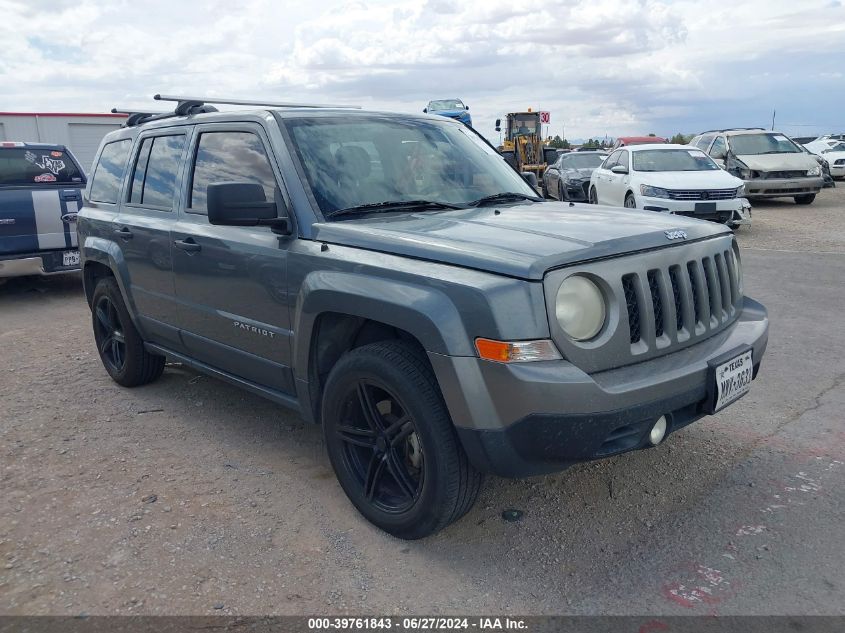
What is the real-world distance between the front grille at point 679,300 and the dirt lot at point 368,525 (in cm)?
87

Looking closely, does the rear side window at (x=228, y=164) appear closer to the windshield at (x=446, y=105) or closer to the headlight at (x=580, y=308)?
the headlight at (x=580, y=308)

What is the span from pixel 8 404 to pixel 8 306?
4209 millimetres

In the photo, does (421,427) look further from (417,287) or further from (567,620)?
(567,620)

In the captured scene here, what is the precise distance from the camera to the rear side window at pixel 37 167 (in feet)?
29.5

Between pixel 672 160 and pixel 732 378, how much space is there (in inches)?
415

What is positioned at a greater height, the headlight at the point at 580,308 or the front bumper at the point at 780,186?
the headlight at the point at 580,308

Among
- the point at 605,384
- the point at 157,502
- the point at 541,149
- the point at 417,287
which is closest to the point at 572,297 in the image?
the point at 605,384

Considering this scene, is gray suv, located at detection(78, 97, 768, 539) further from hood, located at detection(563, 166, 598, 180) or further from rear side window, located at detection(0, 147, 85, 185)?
hood, located at detection(563, 166, 598, 180)

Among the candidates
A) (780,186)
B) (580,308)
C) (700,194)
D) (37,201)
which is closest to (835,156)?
(780,186)

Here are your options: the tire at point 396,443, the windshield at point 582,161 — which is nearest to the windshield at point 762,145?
the windshield at point 582,161

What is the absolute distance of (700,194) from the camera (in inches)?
460

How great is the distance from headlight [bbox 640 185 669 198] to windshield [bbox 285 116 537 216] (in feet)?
26.2

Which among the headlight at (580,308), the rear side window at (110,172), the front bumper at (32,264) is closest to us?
the headlight at (580,308)

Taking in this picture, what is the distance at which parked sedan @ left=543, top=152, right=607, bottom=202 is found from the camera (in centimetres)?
1739
